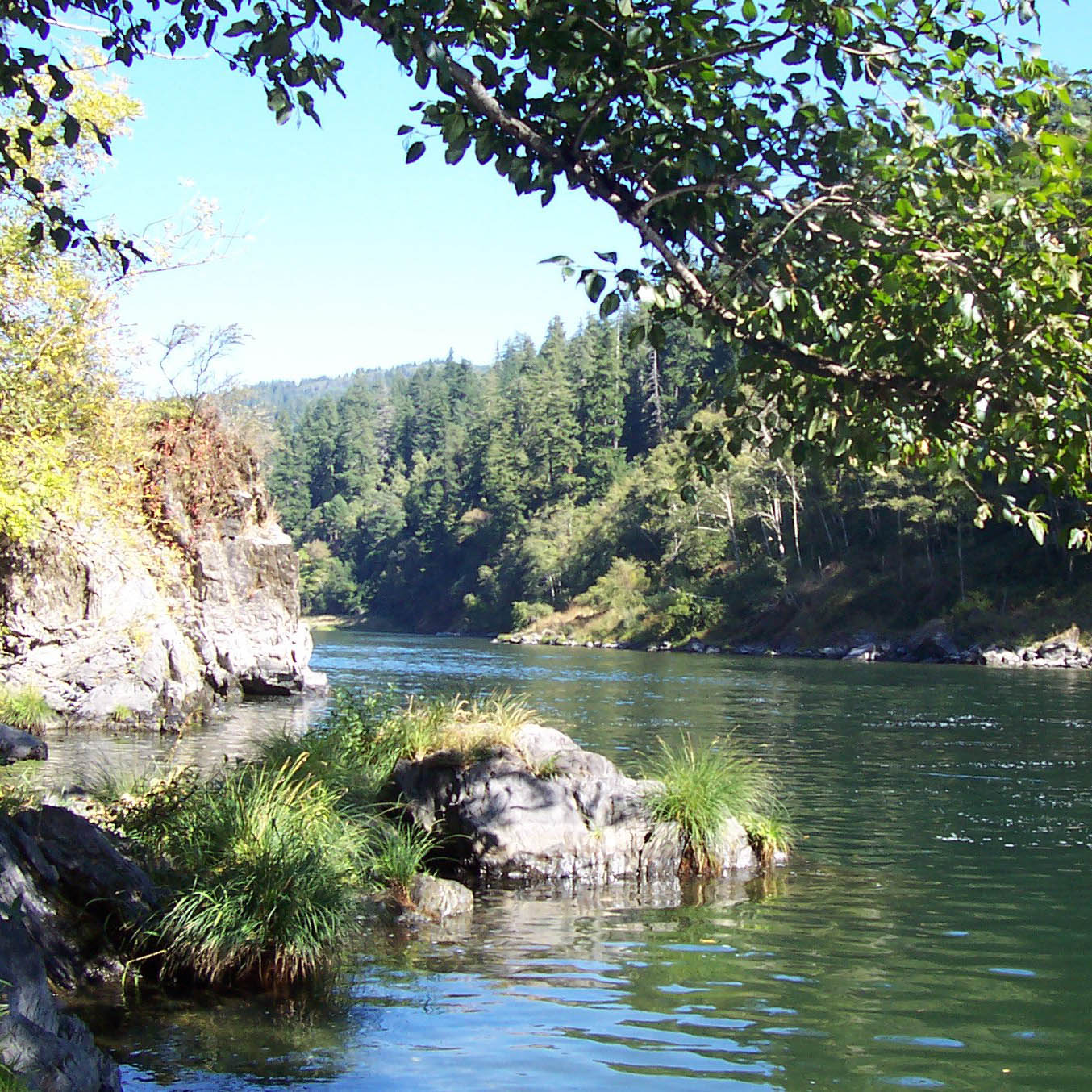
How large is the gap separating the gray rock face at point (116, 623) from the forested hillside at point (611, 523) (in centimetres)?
1065

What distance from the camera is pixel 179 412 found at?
29812 mm

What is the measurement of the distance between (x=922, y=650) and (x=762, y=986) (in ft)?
160

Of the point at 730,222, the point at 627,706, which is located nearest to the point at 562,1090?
the point at 730,222

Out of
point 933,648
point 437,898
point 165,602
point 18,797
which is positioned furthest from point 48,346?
point 933,648

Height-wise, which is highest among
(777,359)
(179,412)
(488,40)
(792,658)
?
(179,412)

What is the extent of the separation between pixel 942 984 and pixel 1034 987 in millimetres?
644

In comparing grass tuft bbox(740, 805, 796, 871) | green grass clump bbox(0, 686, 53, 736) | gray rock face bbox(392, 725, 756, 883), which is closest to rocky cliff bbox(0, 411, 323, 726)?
green grass clump bbox(0, 686, 53, 736)

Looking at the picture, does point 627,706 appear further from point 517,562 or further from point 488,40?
point 517,562

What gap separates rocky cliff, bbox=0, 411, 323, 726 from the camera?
2227 centimetres

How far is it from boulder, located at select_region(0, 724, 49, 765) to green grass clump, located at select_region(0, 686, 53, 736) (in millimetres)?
2978

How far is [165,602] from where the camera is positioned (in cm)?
2594

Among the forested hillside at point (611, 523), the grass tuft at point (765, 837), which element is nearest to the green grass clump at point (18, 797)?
the forested hillside at point (611, 523)

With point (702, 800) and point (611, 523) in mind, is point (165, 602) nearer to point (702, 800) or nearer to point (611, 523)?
point (702, 800)

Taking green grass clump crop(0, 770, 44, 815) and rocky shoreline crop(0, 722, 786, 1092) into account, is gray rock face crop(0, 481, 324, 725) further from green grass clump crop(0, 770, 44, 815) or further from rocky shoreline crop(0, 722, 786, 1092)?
rocky shoreline crop(0, 722, 786, 1092)
